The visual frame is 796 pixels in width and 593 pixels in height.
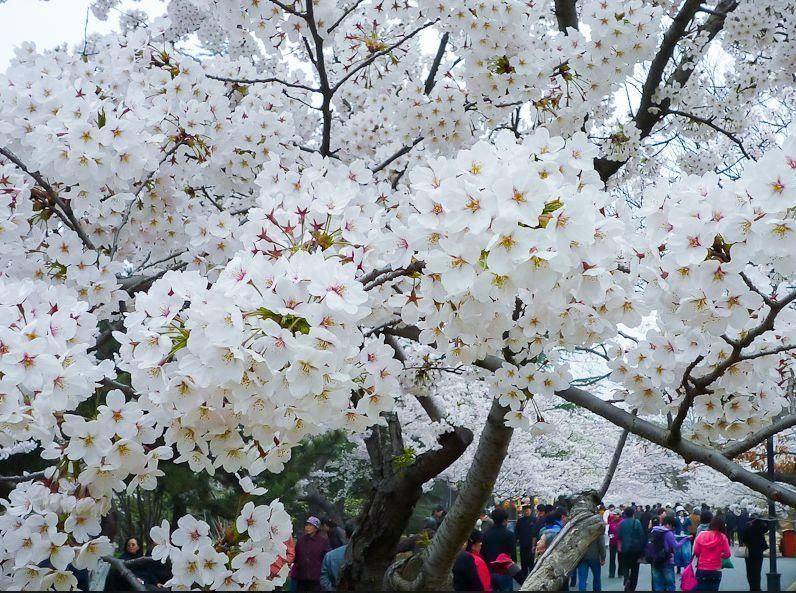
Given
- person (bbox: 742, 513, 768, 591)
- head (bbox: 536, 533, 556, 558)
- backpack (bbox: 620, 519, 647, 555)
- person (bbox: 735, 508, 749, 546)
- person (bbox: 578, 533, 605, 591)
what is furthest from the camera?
person (bbox: 735, 508, 749, 546)

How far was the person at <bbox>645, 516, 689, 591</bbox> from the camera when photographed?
10008 millimetres

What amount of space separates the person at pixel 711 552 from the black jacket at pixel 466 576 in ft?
13.8

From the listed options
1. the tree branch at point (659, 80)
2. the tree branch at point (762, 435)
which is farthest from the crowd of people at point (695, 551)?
the tree branch at point (762, 435)

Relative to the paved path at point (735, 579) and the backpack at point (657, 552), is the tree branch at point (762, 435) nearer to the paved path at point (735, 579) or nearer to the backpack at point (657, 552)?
the backpack at point (657, 552)

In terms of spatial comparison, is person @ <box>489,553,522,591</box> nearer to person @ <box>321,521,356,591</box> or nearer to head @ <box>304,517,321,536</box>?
person @ <box>321,521,356,591</box>

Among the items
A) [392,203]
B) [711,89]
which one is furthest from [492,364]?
[711,89]

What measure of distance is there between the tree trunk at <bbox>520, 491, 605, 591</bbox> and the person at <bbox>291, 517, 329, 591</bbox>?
3206mm

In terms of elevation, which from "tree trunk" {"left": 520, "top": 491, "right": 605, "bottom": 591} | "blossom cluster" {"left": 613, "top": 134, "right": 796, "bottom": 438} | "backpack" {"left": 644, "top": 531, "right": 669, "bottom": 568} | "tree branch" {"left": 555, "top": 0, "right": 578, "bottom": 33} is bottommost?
"tree trunk" {"left": 520, "top": 491, "right": 605, "bottom": 591}

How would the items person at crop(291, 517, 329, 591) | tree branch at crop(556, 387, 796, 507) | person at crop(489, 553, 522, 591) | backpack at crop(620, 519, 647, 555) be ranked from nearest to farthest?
tree branch at crop(556, 387, 796, 507), person at crop(489, 553, 522, 591), person at crop(291, 517, 329, 591), backpack at crop(620, 519, 647, 555)

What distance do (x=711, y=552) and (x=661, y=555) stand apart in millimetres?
1744

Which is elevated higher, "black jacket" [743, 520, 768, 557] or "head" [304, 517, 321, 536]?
"black jacket" [743, 520, 768, 557]

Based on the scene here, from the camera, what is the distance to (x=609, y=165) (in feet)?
18.9

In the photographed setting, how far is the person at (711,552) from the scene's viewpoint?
8.58 m

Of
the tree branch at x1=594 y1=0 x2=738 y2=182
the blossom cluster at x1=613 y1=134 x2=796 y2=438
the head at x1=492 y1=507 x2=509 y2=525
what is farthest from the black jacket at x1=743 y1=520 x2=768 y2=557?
the blossom cluster at x1=613 y1=134 x2=796 y2=438
